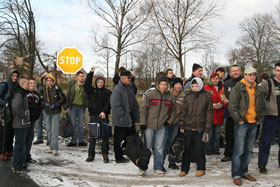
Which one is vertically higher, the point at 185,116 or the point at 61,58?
the point at 61,58

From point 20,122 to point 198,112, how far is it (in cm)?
349

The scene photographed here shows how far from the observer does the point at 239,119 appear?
15.3 feet

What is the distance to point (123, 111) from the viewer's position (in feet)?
18.5

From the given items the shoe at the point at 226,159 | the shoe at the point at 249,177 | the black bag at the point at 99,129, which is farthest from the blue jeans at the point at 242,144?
the black bag at the point at 99,129

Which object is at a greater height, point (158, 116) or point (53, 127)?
point (158, 116)

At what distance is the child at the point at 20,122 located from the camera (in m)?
5.14

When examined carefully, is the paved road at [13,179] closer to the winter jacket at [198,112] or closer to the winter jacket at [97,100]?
the winter jacket at [97,100]

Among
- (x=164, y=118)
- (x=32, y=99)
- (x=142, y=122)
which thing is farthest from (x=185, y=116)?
(x=32, y=99)

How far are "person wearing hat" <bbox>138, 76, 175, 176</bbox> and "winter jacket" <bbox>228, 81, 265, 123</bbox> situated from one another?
1.15 m

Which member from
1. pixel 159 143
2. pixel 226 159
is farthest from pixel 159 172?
pixel 226 159

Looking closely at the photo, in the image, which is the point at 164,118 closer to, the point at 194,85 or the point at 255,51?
the point at 194,85

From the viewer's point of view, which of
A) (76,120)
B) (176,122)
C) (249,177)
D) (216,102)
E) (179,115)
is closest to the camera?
(249,177)

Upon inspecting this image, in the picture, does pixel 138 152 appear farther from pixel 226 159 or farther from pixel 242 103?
pixel 226 159

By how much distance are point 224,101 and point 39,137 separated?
544 cm
